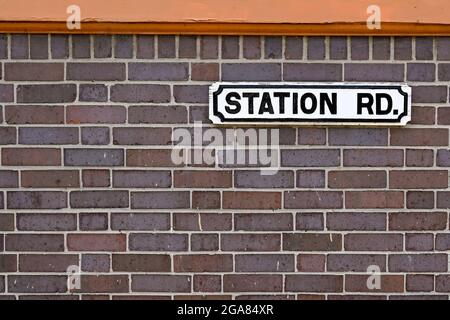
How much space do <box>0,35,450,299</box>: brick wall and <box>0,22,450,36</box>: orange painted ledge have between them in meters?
0.04

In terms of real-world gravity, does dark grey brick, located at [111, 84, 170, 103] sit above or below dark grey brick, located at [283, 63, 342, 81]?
below

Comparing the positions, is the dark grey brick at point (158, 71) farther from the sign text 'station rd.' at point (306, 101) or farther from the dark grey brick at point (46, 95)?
the dark grey brick at point (46, 95)

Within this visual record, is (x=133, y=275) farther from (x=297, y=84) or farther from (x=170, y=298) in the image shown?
(x=297, y=84)

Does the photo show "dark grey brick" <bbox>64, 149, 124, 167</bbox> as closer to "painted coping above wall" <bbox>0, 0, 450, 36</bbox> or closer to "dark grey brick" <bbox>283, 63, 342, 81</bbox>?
"painted coping above wall" <bbox>0, 0, 450, 36</bbox>

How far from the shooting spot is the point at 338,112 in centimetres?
258

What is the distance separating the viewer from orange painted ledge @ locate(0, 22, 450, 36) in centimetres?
254

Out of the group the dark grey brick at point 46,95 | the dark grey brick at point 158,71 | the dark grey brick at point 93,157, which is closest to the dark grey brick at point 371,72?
the dark grey brick at point 158,71

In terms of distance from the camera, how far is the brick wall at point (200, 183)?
8.51ft

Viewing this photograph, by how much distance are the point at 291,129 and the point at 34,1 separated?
124cm

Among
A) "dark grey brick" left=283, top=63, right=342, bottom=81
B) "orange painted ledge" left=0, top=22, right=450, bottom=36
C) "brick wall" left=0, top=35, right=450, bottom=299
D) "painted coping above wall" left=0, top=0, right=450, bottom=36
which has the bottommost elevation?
"brick wall" left=0, top=35, right=450, bottom=299

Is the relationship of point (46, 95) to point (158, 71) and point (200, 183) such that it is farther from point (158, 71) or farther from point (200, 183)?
point (200, 183)

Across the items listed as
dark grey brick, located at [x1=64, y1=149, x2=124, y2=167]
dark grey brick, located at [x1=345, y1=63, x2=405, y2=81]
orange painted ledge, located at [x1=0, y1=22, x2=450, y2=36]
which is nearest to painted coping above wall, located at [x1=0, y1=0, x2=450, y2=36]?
orange painted ledge, located at [x1=0, y1=22, x2=450, y2=36]

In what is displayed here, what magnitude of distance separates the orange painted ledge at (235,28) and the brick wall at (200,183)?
40 millimetres
